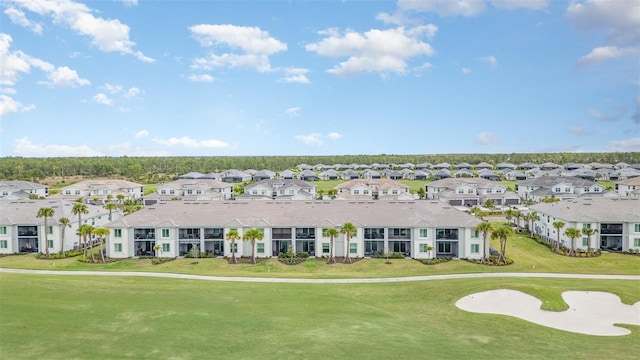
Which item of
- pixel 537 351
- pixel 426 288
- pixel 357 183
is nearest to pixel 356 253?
pixel 426 288

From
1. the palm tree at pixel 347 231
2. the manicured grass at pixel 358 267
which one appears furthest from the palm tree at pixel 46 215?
the palm tree at pixel 347 231

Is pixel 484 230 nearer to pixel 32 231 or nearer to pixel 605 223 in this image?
pixel 605 223

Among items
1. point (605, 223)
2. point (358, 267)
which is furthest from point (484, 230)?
point (605, 223)

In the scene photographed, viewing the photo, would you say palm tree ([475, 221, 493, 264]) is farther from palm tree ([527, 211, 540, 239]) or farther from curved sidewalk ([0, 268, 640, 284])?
palm tree ([527, 211, 540, 239])

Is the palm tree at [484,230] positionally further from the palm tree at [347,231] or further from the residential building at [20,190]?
the residential building at [20,190]

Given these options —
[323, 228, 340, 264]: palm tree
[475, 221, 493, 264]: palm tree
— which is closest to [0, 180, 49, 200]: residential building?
[323, 228, 340, 264]: palm tree

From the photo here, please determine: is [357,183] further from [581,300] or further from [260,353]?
[260,353]
